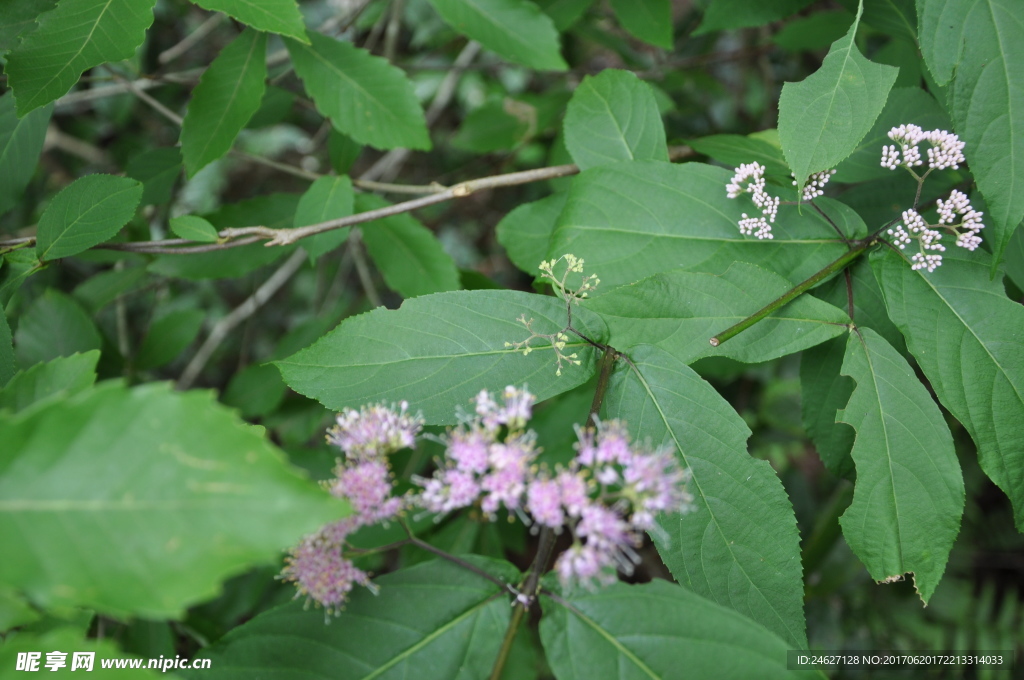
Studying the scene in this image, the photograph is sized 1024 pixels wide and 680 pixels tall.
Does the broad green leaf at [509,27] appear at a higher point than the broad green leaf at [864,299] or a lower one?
higher

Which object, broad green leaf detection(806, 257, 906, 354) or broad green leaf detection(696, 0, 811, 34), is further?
broad green leaf detection(696, 0, 811, 34)

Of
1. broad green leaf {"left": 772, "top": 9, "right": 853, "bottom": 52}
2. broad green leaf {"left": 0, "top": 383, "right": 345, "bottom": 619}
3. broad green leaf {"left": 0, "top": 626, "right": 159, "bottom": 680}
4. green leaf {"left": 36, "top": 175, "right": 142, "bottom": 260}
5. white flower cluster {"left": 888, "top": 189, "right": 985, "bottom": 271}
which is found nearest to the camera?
broad green leaf {"left": 0, "top": 383, "right": 345, "bottom": 619}

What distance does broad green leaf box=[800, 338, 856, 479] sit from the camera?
72.2 inches

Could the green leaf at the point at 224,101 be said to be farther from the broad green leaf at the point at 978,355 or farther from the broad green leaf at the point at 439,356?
the broad green leaf at the point at 978,355

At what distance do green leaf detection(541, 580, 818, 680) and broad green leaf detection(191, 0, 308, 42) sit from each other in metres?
1.55

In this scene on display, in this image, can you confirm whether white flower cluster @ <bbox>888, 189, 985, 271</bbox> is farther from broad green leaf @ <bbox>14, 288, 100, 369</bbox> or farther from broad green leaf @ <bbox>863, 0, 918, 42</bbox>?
broad green leaf @ <bbox>14, 288, 100, 369</bbox>

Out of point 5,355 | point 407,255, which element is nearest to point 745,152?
point 407,255

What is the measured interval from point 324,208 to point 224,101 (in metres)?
0.47

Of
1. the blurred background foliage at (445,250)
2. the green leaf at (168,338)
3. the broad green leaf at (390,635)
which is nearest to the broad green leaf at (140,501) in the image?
the broad green leaf at (390,635)

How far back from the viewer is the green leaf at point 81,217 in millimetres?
1716

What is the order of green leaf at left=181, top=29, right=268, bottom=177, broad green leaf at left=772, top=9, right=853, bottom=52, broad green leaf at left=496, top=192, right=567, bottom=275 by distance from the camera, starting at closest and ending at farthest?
green leaf at left=181, top=29, right=268, bottom=177 → broad green leaf at left=496, top=192, right=567, bottom=275 → broad green leaf at left=772, top=9, right=853, bottom=52

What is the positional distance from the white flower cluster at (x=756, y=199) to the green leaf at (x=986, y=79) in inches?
16.3

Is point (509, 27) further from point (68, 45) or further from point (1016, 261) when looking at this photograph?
point (1016, 261)

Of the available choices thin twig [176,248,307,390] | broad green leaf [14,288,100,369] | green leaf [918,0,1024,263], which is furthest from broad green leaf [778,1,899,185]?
thin twig [176,248,307,390]
